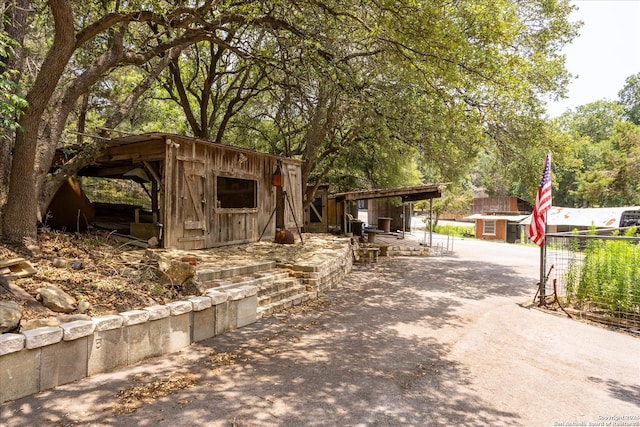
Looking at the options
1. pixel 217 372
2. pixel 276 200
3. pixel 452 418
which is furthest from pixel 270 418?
pixel 276 200

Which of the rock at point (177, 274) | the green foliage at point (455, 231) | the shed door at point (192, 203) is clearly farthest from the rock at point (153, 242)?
the green foliage at point (455, 231)

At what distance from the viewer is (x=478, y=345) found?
17.1 feet

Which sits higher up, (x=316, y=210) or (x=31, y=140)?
(x=31, y=140)

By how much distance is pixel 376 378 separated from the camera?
3.93m

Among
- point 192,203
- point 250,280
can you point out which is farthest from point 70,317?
point 192,203

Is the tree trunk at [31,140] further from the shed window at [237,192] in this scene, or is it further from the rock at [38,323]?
the shed window at [237,192]

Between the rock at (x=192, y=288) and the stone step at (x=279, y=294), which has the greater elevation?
the rock at (x=192, y=288)

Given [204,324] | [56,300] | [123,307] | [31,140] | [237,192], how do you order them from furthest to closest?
[237,192], [31,140], [204,324], [123,307], [56,300]

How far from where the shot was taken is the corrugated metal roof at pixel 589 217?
21281 millimetres

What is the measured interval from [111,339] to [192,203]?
558 cm

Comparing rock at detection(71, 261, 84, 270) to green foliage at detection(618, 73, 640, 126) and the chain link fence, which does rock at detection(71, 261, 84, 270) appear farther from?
green foliage at detection(618, 73, 640, 126)

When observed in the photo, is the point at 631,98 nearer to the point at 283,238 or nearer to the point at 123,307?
the point at 283,238

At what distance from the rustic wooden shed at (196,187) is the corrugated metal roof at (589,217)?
1936 centimetres

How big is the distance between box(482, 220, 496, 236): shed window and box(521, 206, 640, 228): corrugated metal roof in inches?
183
